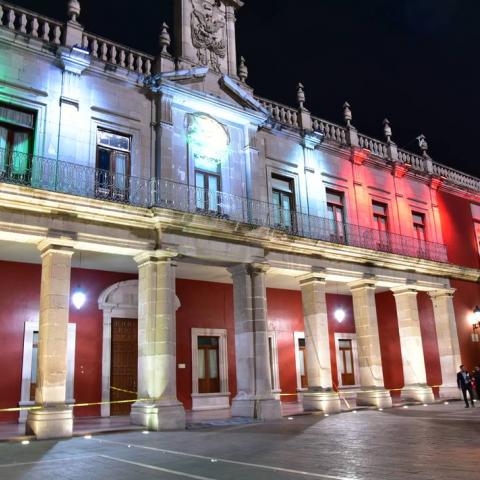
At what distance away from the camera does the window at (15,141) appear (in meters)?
11.7

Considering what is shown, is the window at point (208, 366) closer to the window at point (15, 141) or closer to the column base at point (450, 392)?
the window at point (15, 141)

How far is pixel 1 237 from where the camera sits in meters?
11.0

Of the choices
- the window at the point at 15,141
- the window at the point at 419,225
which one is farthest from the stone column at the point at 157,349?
the window at the point at 419,225

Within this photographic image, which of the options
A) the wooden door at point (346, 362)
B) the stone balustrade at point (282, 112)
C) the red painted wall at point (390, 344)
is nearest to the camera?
the stone balustrade at point (282, 112)

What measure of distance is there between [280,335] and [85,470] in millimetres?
12774

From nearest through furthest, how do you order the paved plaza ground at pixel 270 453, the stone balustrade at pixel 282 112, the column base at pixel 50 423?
the paved plaza ground at pixel 270 453
the column base at pixel 50 423
the stone balustrade at pixel 282 112

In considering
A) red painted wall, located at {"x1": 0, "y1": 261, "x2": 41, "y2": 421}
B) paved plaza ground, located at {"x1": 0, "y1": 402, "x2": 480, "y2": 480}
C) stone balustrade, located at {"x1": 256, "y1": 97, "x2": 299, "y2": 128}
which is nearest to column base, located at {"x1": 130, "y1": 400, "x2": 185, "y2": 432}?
paved plaza ground, located at {"x1": 0, "y1": 402, "x2": 480, "y2": 480}

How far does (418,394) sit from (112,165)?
485 inches

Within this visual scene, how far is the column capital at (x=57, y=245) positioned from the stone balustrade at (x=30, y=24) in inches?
198

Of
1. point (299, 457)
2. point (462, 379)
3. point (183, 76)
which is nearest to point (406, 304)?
point (462, 379)

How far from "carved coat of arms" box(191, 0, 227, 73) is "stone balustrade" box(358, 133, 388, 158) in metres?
6.26

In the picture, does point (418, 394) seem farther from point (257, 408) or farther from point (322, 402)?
point (257, 408)

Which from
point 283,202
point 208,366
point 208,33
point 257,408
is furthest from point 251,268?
point 208,33

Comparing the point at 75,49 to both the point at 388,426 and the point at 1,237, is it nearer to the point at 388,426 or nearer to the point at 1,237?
the point at 1,237
